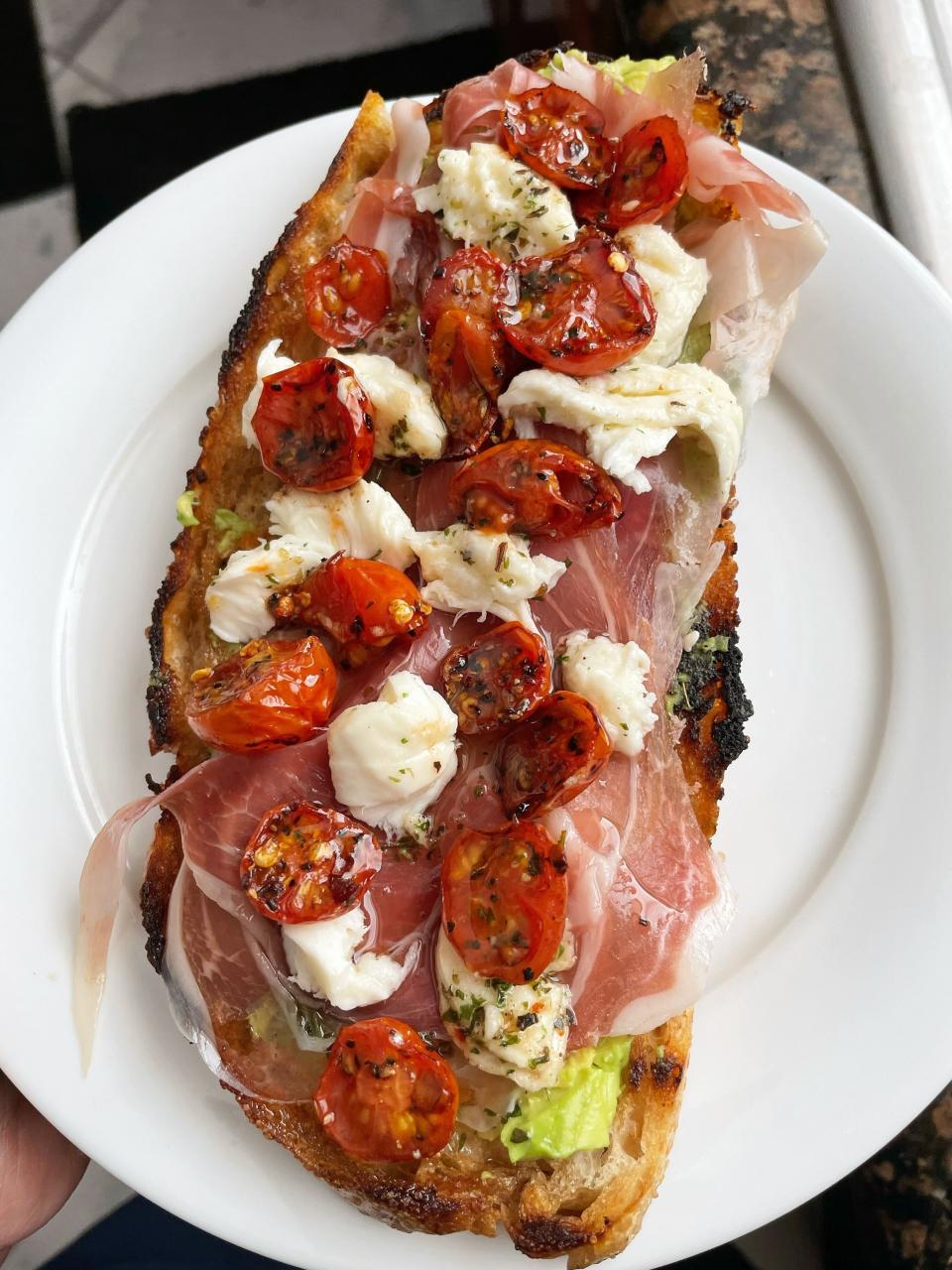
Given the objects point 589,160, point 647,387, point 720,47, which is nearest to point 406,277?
point 589,160

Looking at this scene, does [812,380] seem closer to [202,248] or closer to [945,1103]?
[202,248]

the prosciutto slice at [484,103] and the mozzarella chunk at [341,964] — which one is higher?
the prosciutto slice at [484,103]

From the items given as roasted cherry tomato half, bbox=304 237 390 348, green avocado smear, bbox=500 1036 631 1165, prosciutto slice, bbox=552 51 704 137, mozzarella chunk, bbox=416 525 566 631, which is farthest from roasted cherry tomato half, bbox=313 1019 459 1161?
prosciutto slice, bbox=552 51 704 137

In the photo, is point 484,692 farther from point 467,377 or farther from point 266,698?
point 467,377

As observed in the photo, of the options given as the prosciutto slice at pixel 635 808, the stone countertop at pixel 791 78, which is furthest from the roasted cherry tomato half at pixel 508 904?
the stone countertop at pixel 791 78

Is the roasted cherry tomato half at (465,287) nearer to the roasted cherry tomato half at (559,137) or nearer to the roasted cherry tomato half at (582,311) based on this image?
the roasted cherry tomato half at (582,311)

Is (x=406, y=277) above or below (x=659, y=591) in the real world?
above
